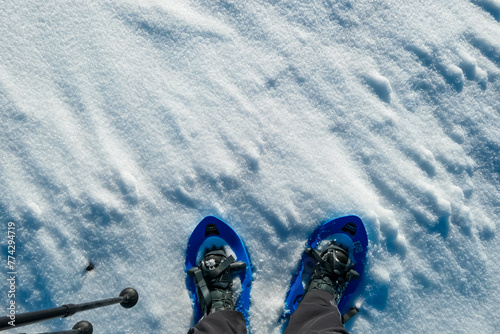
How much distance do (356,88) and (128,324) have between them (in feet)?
6.83

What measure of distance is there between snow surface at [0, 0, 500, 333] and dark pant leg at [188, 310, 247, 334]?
0.20 metres

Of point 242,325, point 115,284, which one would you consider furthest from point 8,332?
point 242,325

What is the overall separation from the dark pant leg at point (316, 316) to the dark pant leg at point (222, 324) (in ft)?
0.89

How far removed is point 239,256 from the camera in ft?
7.68

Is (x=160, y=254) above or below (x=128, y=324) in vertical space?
above

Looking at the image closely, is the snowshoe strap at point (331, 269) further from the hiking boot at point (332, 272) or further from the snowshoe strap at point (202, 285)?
the snowshoe strap at point (202, 285)

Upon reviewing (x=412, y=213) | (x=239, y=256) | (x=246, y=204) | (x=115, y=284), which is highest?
(x=412, y=213)

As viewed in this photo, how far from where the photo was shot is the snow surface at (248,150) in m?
2.28

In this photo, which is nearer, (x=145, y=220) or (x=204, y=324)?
(x=204, y=324)

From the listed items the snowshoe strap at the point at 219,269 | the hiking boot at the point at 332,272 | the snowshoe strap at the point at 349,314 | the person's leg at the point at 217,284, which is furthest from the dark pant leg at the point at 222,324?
the snowshoe strap at the point at 349,314

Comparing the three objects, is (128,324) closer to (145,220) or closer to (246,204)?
(145,220)


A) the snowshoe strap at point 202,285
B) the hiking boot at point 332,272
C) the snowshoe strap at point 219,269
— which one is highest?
the hiking boot at point 332,272

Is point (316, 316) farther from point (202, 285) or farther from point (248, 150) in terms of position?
point (248, 150)

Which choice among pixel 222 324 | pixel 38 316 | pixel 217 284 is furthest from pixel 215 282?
pixel 38 316
